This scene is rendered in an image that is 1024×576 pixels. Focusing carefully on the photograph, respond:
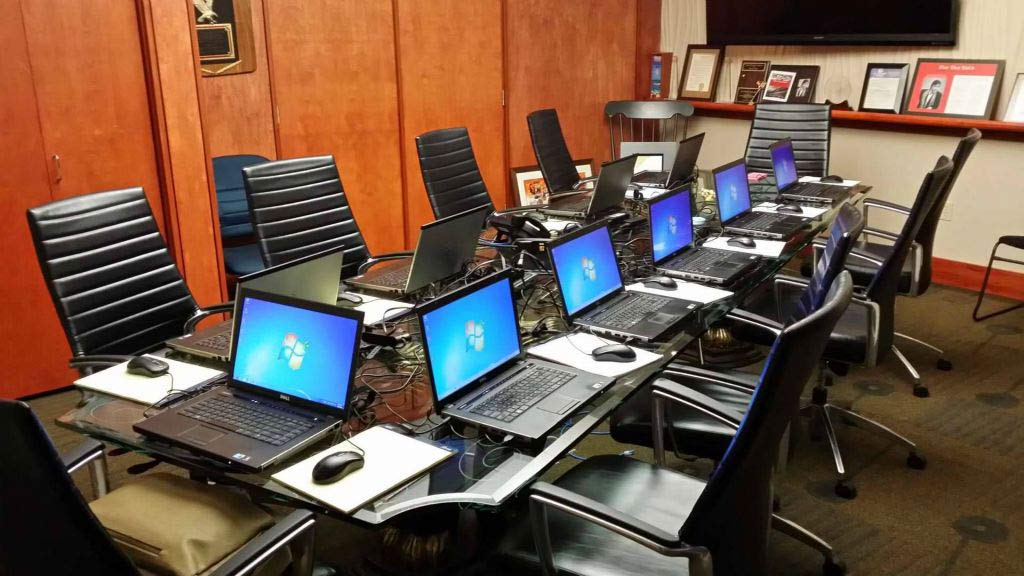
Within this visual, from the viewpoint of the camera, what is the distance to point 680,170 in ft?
14.3

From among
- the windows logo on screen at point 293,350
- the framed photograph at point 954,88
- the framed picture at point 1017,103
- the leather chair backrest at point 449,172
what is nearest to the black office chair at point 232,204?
the leather chair backrest at point 449,172

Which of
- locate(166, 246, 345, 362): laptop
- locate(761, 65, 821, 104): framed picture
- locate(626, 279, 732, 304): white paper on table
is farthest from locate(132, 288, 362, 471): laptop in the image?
locate(761, 65, 821, 104): framed picture

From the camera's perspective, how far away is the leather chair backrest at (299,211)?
11.1ft

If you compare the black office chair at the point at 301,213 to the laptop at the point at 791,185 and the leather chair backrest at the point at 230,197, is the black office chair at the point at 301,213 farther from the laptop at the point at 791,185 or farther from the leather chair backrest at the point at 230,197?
the laptop at the point at 791,185

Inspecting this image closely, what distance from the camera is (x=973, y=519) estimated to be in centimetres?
295

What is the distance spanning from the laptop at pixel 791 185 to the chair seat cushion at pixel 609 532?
2.58m

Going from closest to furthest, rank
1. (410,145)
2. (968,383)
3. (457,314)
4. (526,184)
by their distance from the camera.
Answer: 1. (457,314)
2. (968,383)
3. (410,145)
4. (526,184)

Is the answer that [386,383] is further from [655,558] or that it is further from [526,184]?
[526,184]

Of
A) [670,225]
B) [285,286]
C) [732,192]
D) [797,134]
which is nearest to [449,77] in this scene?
[797,134]

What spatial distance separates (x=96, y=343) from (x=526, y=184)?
382 centimetres

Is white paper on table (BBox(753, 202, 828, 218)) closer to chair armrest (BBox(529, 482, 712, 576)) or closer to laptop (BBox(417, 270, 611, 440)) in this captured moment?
laptop (BBox(417, 270, 611, 440))

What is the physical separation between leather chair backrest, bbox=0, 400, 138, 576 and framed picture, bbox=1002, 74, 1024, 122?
5.20 metres

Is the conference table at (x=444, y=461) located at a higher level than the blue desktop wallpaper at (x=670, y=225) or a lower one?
lower

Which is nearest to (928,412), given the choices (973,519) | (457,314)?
(973,519)
